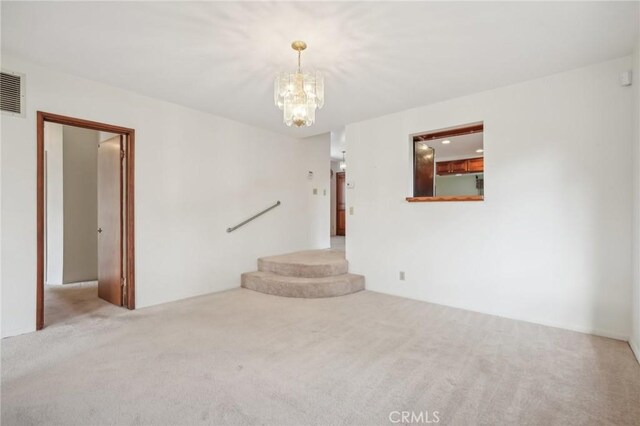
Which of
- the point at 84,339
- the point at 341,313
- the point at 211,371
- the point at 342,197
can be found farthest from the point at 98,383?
the point at 342,197

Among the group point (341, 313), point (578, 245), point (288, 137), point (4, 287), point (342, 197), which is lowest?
point (341, 313)

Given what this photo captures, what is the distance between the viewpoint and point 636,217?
253 cm

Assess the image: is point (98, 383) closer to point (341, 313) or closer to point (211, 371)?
point (211, 371)

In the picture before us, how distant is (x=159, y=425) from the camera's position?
64.0 inches

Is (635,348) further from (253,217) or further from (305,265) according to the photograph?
(253,217)

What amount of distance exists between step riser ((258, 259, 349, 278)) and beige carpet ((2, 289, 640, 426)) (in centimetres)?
113

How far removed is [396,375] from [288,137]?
449 cm

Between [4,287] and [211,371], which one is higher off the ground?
[4,287]

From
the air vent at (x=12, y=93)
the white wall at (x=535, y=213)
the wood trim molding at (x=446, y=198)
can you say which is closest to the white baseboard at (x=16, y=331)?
the air vent at (x=12, y=93)

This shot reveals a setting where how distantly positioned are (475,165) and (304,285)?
3.34 metres

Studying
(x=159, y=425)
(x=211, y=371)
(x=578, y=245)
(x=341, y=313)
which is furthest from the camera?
(x=341, y=313)

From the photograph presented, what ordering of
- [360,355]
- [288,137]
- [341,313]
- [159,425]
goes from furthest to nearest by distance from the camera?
[288,137] < [341,313] < [360,355] < [159,425]

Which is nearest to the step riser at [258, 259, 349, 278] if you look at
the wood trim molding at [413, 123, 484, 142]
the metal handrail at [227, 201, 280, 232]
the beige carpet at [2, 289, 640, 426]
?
the metal handrail at [227, 201, 280, 232]

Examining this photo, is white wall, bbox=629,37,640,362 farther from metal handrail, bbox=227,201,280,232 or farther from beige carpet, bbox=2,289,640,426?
metal handrail, bbox=227,201,280,232
